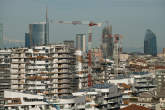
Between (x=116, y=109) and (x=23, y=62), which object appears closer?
(x=116, y=109)

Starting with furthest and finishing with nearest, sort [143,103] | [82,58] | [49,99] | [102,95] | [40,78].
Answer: [82,58]
[40,78]
[143,103]
[102,95]
[49,99]

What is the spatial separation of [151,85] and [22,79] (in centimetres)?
2822

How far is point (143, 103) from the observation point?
13400cm

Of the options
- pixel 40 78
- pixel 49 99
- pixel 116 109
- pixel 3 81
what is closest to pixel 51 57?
pixel 40 78

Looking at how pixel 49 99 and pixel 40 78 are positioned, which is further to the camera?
pixel 40 78

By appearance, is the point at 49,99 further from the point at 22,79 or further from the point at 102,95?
the point at 22,79

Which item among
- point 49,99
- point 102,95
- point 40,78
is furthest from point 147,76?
point 49,99

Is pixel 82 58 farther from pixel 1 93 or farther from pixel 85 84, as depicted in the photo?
pixel 1 93

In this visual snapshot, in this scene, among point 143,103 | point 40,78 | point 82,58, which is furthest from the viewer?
point 82,58

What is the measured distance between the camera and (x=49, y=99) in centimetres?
11438

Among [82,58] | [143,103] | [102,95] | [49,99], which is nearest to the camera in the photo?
[49,99]

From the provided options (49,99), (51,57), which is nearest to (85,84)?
(51,57)

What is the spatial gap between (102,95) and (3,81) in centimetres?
4694

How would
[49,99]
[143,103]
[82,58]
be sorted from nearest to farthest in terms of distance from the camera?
[49,99]
[143,103]
[82,58]
